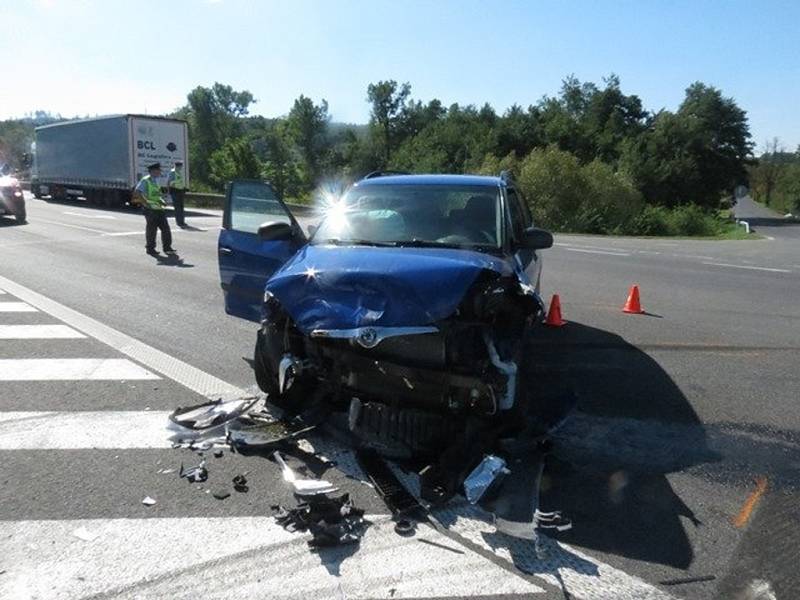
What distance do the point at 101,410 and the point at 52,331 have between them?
3.08 metres

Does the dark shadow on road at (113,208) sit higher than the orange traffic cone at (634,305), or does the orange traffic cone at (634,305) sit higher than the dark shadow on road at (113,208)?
the dark shadow on road at (113,208)

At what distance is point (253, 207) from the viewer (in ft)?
23.1

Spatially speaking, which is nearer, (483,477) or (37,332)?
(483,477)

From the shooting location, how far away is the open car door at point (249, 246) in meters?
6.46

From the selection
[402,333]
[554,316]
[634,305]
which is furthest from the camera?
[634,305]

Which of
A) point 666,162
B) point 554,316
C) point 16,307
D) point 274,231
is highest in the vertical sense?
point 666,162

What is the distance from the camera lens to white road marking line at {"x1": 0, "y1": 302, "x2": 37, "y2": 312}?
9.17 m

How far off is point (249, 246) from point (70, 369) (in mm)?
1892

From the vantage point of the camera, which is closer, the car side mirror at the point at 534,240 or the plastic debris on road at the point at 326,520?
the plastic debris on road at the point at 326,520

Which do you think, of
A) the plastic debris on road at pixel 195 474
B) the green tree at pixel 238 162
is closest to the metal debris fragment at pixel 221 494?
the plastic debris on road at pixel 195 474

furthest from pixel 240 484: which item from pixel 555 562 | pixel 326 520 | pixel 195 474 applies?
pixel 555 562

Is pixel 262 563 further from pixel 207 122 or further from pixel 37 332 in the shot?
pixel 207 122

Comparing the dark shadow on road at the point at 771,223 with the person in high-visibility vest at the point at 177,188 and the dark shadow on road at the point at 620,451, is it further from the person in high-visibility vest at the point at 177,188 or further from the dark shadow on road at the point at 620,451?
the dark shadow on road at the point at 620,451

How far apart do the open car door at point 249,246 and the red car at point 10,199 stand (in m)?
16.3
